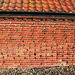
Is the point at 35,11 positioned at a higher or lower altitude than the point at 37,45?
higher

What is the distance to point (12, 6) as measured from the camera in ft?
Result: 13.7

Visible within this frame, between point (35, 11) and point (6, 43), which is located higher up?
point (35, 11)

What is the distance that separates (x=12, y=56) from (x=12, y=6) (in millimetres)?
2128

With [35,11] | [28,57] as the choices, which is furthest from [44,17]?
[28,57]

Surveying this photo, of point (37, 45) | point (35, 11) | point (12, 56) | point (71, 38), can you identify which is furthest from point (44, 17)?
point (12, 56)

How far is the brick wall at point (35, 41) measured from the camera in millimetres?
4434

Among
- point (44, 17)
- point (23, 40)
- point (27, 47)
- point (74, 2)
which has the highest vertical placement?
point (74, 2)

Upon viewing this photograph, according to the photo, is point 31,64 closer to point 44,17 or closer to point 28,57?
point 28,57

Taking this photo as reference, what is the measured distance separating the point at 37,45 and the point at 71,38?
157 centimetres

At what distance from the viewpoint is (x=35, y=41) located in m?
4.54

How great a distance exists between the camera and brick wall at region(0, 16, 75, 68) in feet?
14.5

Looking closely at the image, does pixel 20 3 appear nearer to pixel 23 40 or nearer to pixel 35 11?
pixel 35 11

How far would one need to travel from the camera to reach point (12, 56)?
4.55 meters

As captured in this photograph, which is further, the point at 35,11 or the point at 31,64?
the point at 31,64
